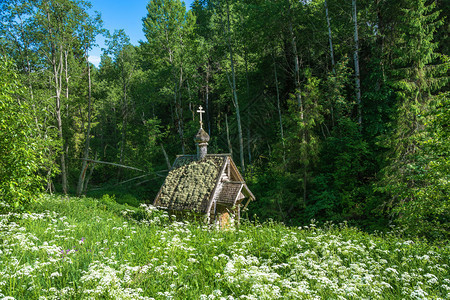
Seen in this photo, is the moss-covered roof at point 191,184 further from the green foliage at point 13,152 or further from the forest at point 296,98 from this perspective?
the green foliage at point 13,152

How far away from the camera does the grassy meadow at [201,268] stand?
3.91 m

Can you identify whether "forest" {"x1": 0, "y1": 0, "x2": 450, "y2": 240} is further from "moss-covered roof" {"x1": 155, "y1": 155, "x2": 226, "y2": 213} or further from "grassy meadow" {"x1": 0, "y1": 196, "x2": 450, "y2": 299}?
"moss-covered roof" {"x1": 155, "y1": 155, "x2": 226, "y2": 213}

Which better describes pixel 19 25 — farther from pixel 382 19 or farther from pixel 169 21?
pixel 382 19

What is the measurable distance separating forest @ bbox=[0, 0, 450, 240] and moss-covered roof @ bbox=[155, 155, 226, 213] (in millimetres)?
4729

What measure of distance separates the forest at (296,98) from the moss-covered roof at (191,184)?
15.5ft

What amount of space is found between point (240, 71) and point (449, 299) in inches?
1026

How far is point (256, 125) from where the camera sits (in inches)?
1088

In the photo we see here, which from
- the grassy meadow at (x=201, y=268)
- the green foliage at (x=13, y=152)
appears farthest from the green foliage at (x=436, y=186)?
the green foliage at (x=13, y=152)

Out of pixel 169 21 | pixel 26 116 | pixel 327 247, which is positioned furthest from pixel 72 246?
pixel 169 21

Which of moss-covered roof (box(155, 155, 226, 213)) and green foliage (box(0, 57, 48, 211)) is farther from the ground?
green foliage (box(0, 57, 48, 211))

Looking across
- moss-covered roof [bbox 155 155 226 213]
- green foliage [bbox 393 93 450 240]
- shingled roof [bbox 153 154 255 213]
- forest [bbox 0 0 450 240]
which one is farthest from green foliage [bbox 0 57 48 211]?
green foliage [bbox 393 93 450 240]

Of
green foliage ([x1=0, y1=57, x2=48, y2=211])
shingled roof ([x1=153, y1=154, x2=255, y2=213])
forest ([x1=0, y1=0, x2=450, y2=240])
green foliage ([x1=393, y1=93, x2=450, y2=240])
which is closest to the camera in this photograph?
green foliage ([x1=0, y1=57, x2=48, y2=211])

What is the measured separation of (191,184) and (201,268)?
7976mm

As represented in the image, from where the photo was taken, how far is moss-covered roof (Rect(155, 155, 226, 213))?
12.6 m
